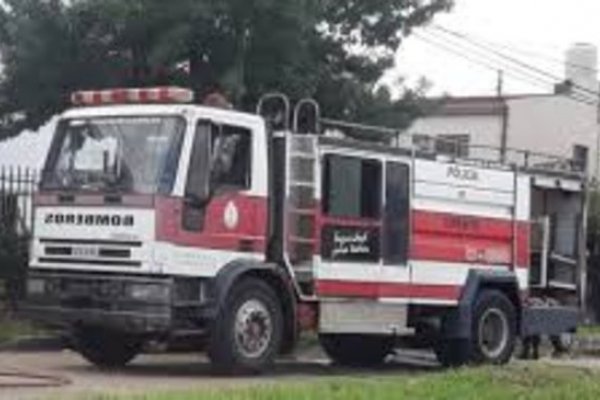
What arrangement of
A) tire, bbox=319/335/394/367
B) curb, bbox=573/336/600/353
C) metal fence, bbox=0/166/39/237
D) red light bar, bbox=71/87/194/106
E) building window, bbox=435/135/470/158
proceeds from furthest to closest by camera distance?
curb, bbox=573/336/600/353, metal fence, bbox=0/166/39/237, tire, bbox=319/335/394/367, building window, bbox=435/135/470/158, red light bar, bbox=71/87/194/106

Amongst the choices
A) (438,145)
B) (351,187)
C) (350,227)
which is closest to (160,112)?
(351,187)

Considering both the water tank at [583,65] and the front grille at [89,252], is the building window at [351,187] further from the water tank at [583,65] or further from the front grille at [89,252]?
the water tank at [583,65]

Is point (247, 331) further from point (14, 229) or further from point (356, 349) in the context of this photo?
point (14, 229)

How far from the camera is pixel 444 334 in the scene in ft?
64.8

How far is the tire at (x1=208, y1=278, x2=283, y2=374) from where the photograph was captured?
1633 centimetres

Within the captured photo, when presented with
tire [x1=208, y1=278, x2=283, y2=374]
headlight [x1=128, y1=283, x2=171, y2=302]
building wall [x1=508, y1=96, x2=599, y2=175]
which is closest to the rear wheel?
tire [x1=208, y1=278, x2=283, y2=374]

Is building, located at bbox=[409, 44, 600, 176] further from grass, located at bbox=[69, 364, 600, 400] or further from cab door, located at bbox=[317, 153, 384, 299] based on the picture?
grass, located at bbox=[69, 364, 600, 400]

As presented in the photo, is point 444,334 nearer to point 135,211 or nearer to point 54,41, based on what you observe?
point 135,211

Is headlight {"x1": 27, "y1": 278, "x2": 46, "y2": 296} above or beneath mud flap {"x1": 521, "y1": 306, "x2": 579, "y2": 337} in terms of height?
Result: above

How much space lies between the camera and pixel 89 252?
16.5 meters

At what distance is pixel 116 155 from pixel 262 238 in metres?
1.86

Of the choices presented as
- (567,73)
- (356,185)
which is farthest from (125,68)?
(567,73)

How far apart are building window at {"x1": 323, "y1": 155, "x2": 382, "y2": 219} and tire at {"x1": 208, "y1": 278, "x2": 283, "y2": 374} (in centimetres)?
150

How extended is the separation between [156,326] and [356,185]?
351 centimetres
